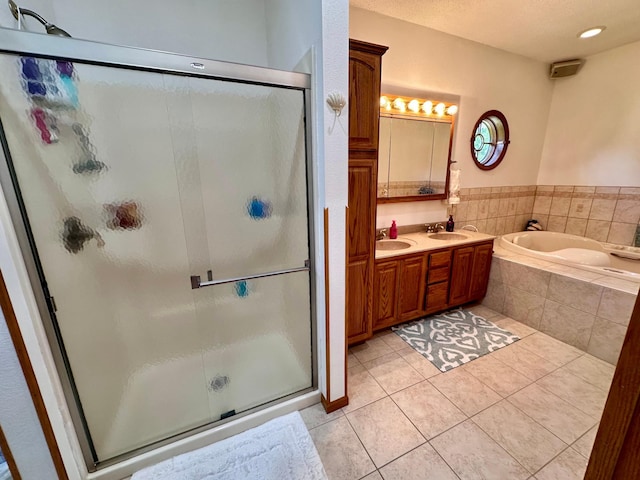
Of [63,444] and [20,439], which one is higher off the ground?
[20,439]

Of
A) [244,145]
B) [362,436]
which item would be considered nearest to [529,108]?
[244,145]

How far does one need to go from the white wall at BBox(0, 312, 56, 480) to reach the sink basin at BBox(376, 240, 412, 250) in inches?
89.4

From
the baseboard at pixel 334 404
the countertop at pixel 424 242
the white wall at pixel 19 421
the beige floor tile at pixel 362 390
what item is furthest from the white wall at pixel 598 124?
the white wall at pixel 19 421

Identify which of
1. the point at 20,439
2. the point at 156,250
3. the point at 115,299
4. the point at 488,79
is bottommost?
the point at 20,439

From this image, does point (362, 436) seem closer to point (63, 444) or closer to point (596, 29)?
point (63, 444)

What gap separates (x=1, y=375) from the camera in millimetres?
947

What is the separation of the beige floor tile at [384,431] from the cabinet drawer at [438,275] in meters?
1.12

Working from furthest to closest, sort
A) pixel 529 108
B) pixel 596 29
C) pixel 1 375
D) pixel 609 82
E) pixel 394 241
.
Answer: pixel 529 108, pixel 609 82, pixel 394 241, pixel 596 29, pixel 1 375

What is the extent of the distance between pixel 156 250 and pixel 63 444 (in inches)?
35.0

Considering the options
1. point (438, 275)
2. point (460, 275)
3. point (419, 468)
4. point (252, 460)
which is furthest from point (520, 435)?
point (252, 460)

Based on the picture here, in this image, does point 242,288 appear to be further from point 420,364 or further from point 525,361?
point 525,361

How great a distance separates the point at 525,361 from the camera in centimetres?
196

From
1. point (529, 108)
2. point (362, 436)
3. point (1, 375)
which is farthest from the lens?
point (529, 108)

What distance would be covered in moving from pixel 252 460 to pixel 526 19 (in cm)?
377
